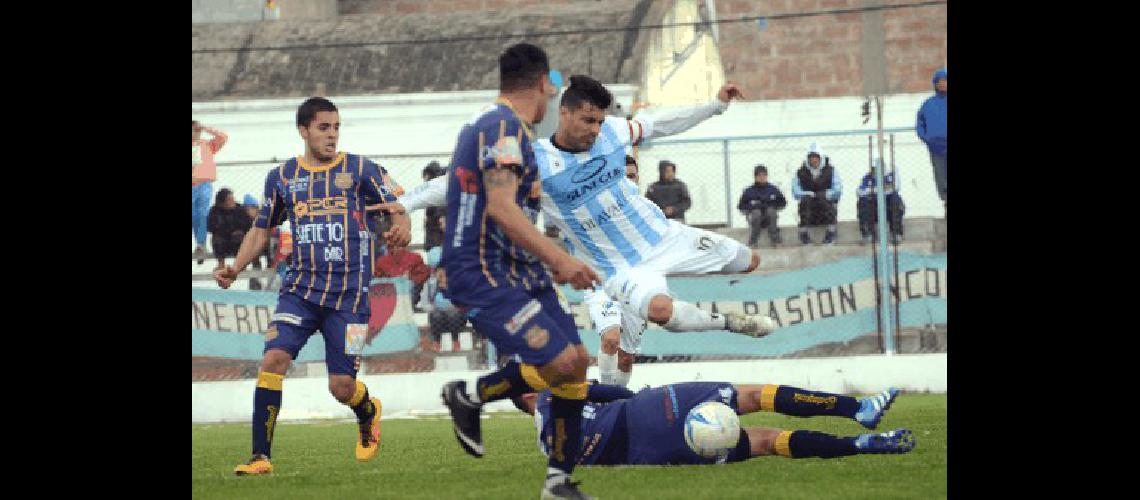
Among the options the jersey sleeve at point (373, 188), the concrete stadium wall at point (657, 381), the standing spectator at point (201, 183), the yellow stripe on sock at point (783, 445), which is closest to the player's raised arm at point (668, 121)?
the jersey sleeve at point (373, 188)

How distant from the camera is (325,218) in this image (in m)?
11.0

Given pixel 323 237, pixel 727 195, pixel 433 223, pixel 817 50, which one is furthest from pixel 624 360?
pixel 817 50

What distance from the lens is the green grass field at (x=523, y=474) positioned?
8242 mm

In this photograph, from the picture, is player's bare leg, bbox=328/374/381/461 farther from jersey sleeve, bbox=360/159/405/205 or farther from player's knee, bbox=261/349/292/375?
jersey sleeve, bbox=360/159/405/205

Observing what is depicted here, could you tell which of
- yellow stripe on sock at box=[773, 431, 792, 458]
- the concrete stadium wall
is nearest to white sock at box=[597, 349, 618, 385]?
the concrete stadium wall

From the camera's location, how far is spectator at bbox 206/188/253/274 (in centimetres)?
1947

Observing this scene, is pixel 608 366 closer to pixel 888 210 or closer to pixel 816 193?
pixel 888 210

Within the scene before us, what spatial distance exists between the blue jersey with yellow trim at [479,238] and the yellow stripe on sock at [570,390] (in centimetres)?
50

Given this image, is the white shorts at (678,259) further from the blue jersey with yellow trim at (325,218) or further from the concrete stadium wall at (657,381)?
the concrete stadium wall at (657,381)

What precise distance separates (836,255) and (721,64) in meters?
17.7

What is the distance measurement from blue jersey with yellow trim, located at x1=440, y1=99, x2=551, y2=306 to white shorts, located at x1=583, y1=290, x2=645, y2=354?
4582mm

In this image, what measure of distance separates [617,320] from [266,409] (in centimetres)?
358
